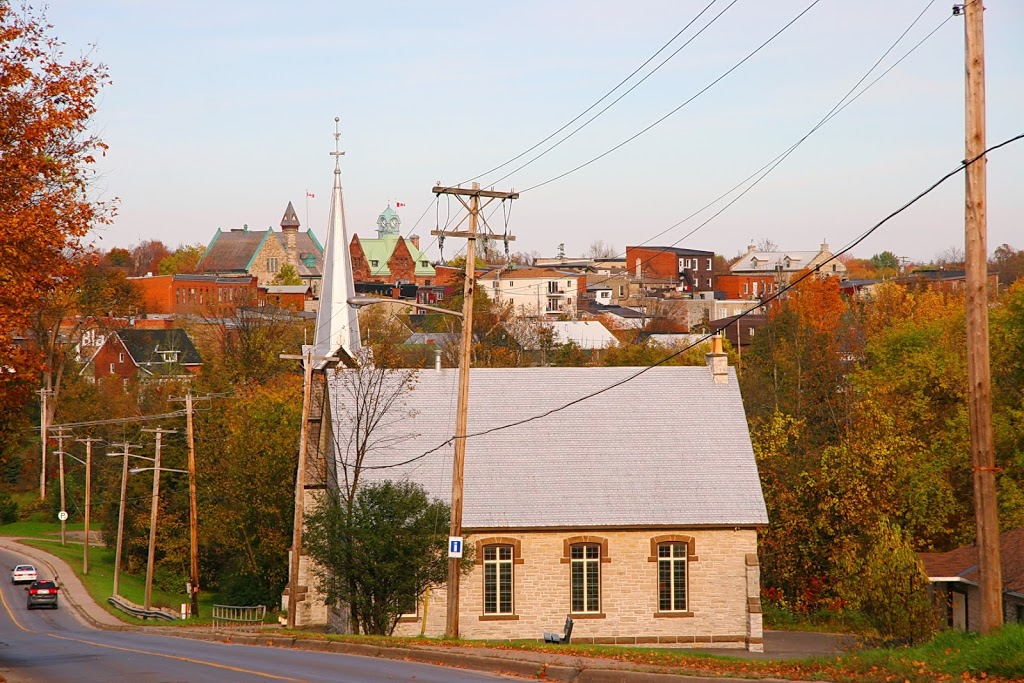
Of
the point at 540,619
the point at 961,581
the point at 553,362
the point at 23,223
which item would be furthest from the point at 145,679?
the point at 553,362

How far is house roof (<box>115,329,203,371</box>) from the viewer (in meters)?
118

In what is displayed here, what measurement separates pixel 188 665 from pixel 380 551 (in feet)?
33.4

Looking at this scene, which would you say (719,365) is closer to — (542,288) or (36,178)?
(36,178)

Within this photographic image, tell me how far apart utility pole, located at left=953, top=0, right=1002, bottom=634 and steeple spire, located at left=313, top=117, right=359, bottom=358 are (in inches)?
1281

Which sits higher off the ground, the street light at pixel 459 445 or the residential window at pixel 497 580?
the street light at pixel 459 445

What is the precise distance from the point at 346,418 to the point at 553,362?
44.0m

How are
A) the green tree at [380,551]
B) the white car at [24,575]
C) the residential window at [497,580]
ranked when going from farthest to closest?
the white car at [24,575] < the residential window at [497,580] < the green tree at [380,551]

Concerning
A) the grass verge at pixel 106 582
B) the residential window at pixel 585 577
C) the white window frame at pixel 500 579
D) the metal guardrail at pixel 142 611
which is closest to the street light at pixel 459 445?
the white window frame at pixel 500 579

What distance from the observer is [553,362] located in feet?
272

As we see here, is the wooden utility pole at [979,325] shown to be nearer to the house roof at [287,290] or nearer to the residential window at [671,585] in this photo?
the residential window at [671,585]

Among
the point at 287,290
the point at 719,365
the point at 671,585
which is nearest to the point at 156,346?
the point at 287,290

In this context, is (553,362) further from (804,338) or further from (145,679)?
(145,679)

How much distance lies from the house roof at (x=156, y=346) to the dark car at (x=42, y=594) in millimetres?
60037

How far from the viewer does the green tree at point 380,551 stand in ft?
102
